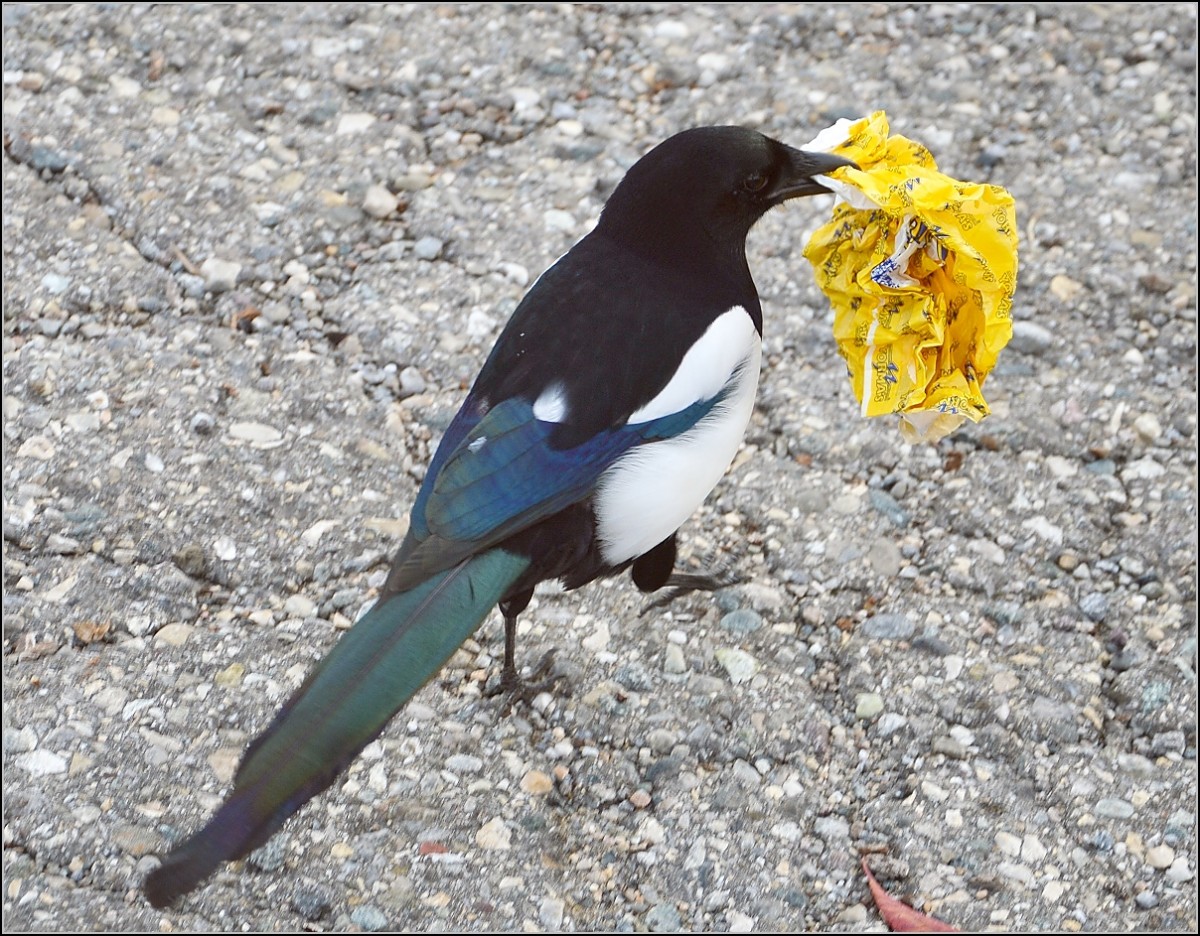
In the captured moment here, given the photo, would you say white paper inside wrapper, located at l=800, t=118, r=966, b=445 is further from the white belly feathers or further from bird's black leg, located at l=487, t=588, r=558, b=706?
bird's black leg, located at l=487, t=588, r=558, b=706

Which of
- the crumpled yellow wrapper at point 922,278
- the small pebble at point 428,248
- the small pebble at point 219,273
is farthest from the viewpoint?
the small pebble at point 428,248

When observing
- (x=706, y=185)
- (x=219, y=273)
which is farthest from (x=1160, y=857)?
(x=219, y=273)

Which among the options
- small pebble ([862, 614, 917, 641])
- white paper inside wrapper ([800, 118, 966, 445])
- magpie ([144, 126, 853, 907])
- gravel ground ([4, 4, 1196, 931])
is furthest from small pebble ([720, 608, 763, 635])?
white paper inside wrapper ([800, 118, 966, 445])

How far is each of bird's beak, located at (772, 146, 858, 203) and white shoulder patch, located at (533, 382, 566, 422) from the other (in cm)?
44

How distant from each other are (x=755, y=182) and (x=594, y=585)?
712mm

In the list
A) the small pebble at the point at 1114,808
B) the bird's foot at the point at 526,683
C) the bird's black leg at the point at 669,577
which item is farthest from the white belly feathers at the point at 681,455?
the small pebble at the point at 1114,808

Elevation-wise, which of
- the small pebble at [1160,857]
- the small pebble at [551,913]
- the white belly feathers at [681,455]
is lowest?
the small pebble at [1160,857]

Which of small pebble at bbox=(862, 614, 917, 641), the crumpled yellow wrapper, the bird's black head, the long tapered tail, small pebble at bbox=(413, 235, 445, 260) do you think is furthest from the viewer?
small pebble at bbox=(413, 235, 445, 260)

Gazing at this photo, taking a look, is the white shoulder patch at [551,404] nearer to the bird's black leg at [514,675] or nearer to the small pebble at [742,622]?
the bird's black leg at [514,675]

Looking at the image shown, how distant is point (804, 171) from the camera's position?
203 centimetres

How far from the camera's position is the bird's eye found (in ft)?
6.63

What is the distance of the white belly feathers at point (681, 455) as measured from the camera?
1.95 metres

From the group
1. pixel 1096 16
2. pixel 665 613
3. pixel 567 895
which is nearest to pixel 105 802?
pixel 567 895

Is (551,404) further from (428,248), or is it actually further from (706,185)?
(428,248)
